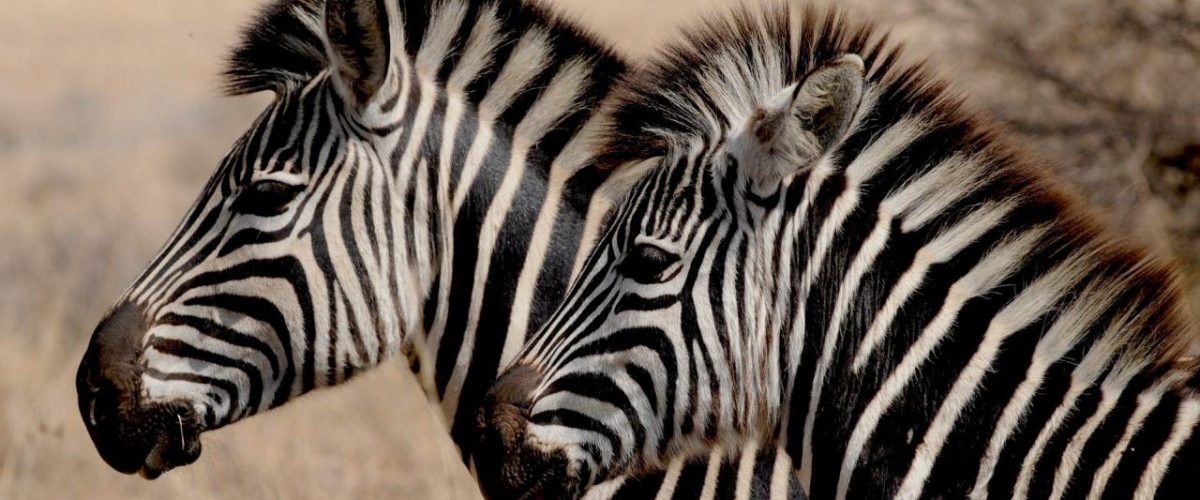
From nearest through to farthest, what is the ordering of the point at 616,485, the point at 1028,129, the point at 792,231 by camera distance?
the point at 792,231 → the point at 616,485 → the point at 1028,129

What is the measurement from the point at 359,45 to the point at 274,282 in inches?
33.9

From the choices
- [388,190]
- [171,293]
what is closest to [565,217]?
[388,190]

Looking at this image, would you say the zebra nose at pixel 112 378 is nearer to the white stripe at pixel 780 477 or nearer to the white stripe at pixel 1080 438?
the white stripe at pixel 780 477

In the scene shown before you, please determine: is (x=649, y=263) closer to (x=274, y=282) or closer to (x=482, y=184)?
(x=482, y=184)

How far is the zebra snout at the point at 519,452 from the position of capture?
4031 mm

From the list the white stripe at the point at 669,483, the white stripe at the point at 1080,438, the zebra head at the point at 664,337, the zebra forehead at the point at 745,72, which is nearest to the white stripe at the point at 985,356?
the white stripe at the point at 1080,438

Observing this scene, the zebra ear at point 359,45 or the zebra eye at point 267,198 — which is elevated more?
the zebra ear at point 359,45

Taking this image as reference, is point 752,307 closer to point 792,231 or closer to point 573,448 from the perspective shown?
point 792,231

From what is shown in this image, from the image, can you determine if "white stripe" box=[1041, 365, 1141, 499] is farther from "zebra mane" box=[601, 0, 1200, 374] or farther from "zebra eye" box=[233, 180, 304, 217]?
"zebra eye" box=[233, 180, 304, 217]

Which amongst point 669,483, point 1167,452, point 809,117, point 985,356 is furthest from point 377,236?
point 1167,452

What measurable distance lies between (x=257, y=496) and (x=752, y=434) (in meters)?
5.00

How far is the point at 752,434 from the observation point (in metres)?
4.13

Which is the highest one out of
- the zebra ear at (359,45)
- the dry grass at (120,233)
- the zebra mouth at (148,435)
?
the zebra ear at (359,45)

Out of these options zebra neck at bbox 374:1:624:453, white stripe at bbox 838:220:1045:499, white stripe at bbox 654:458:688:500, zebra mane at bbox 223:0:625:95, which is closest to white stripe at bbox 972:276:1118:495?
white stripe at bbox 838:220:1045:499
